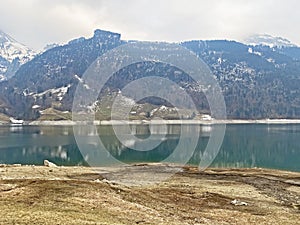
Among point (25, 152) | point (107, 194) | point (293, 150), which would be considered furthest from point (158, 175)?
point (293, 150)

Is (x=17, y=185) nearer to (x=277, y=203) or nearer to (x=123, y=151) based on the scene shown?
(x=277, y=203)

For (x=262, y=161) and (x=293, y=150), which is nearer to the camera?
(x=262, y=161)

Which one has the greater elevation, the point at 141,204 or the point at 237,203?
the point at 141,204

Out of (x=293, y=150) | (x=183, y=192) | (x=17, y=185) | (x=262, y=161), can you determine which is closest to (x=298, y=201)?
(x=183, y=192)

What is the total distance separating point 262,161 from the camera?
13562 cm

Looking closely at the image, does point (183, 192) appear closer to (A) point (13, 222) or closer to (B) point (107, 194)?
(B) point (107, 194)

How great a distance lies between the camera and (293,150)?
162 meters

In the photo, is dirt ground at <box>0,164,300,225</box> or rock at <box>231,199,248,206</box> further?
rock at <box>231,199,248,206</box>

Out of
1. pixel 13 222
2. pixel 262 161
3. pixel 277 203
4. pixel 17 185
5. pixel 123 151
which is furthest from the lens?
pixel 123 151

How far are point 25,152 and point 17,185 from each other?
112m

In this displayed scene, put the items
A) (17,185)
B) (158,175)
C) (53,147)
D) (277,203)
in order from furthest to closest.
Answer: (53,147), (158,175), (277,203), (17,185)

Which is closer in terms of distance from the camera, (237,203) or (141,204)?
(141,204)

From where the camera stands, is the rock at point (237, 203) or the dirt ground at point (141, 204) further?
the rock at point (237, 203)

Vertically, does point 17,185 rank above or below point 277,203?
above
